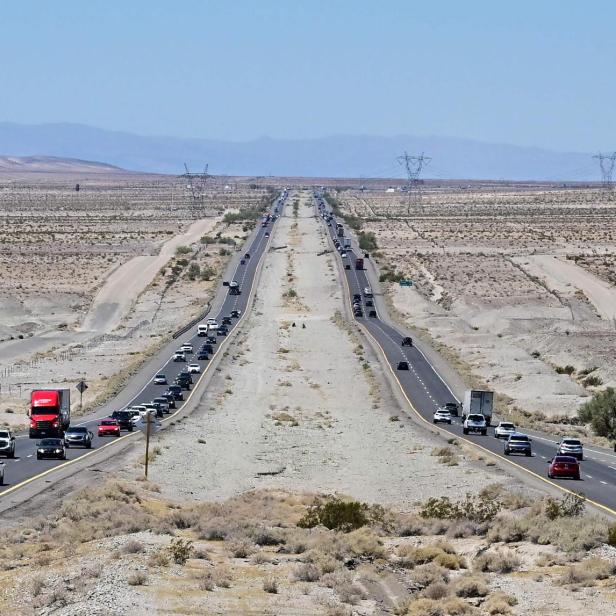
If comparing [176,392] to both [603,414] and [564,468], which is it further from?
[564,468]

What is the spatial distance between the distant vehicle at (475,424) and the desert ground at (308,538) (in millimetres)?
2681

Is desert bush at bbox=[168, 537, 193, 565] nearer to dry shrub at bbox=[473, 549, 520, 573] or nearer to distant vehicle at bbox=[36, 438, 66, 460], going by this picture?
dry shrub at bbox=[473, 549, 520, 573]

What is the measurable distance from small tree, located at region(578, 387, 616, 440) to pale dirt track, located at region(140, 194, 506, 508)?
28.4 ft

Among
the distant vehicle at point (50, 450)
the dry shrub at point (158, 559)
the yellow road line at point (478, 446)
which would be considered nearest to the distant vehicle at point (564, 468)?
the yellow road line at point (478, 446)

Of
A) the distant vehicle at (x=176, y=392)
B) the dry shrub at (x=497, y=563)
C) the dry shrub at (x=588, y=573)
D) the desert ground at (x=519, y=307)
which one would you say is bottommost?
the desert ground at (x=519, y=307)

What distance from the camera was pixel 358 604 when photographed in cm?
2577

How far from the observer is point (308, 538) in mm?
31578

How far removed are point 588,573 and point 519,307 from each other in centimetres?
9464

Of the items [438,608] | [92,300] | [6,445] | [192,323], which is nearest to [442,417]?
[6,445]

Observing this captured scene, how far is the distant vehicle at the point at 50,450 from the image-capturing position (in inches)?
1902

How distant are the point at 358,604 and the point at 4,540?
349 inches

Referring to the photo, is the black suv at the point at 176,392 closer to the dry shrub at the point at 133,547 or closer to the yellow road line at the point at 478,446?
the yellow road line at the point at 478,446

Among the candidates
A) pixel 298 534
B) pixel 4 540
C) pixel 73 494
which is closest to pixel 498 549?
pixel 298 534

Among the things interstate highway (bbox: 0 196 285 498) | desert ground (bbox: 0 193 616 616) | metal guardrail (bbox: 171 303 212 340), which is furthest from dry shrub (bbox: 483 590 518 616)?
metal guardrail (bbox: 171 303 212 340)
